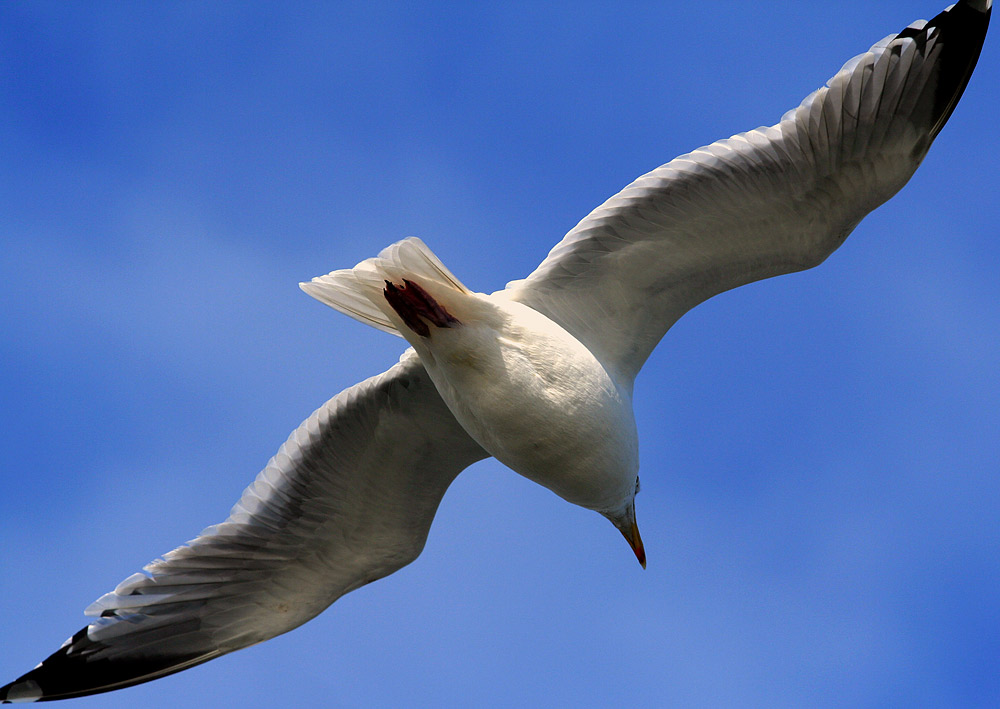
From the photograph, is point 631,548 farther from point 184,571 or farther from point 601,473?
point 184,571

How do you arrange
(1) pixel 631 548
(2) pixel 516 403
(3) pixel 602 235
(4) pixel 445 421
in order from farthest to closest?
(1) pixel 631 548, (4) pixel 445 421, (3) pixel 602 235, (2) pixel 516 403

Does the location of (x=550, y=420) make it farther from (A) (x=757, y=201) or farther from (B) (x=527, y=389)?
(A) (x=757, y=201)

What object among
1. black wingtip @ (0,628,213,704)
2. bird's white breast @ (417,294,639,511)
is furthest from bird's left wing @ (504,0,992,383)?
black wingtip @ (0,628,213,704)

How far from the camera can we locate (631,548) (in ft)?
22.5

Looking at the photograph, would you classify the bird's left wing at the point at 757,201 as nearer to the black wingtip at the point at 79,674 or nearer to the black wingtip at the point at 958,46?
the black wingtip at the point at 958,46

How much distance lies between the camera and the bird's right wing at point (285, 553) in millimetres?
6512

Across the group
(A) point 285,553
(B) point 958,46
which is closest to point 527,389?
(A) point 285,553

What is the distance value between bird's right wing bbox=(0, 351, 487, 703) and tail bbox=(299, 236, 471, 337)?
28.0 inches

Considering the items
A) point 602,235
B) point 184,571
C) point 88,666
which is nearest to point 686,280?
point 602,235

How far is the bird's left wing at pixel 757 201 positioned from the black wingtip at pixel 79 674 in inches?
113

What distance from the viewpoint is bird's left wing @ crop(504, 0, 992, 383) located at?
18.8 feet

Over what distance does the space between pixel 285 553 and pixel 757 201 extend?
317cm

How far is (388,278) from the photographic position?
5.77m

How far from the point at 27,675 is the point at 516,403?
312 centimetres
